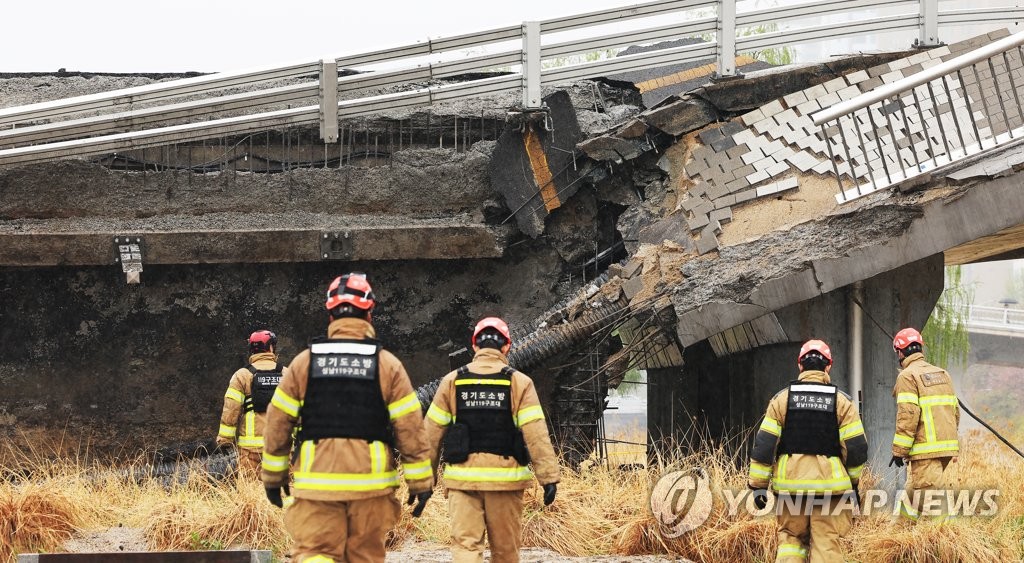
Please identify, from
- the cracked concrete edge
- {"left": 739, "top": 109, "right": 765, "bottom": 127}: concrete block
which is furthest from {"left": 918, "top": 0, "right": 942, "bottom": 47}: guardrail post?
the cracked concrete edge

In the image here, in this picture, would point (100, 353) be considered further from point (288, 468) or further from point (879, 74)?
point (879, 74)

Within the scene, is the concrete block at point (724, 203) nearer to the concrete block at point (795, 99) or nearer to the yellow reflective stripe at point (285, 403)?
the concrete block at point (795, 99)

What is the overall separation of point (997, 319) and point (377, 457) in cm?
4351

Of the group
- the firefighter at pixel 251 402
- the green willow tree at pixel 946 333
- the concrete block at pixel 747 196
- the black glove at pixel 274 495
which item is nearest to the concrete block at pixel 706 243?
the concrete block at pixel 747 196

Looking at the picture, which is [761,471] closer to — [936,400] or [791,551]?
[791,551]

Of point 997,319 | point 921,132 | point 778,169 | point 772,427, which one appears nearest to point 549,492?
A: point 772,427

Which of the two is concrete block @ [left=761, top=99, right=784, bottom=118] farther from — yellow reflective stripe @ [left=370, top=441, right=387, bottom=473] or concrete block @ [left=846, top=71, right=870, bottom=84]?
yellow reflective stripe @ [left=370, top=441, right=387, bottom=473]

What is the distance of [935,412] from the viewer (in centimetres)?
808

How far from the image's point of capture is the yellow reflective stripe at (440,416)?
6.35m

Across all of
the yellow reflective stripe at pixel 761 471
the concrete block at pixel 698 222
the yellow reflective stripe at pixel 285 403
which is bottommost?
the yellow reflective stripe at pixel 761 471

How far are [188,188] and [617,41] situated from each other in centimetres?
439

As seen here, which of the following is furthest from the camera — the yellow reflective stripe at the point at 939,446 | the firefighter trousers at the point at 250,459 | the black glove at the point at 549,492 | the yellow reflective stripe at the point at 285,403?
the firefighter trousers at the point at 250,459

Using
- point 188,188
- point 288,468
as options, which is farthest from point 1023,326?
point 288,468

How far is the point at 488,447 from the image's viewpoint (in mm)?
6297
